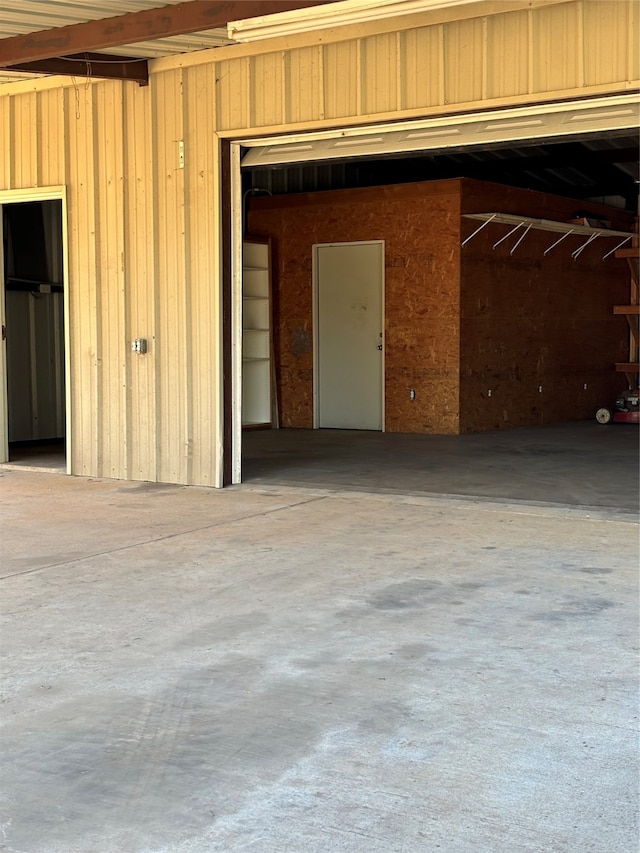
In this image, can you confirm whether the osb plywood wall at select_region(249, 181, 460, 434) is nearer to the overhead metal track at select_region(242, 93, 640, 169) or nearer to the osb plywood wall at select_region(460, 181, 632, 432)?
the osb plywood wall at select_region(460, 181, 632, 432)

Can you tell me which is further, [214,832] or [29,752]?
[29,752]

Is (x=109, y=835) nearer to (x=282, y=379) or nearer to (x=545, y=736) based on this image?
(x=545, y=736)

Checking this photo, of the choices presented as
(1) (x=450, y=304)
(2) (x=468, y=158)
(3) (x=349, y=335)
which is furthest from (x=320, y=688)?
(2) (x=468, y=158)

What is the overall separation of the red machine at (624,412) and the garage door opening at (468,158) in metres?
1.67

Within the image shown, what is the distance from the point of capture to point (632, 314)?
14.1 metres

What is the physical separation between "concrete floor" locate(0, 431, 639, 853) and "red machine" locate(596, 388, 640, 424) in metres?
7.71

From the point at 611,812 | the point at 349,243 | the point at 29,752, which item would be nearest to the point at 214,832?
the point at 29,752

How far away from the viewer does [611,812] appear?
238 cm

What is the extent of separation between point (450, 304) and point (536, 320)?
1940 millimetres

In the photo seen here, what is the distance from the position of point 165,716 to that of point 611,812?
4.39 feet

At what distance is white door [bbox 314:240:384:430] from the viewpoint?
41.2 feet

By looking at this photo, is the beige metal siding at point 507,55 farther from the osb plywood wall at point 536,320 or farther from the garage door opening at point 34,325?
the garage door opening at point 34,325

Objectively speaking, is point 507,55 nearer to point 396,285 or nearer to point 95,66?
point 95,66

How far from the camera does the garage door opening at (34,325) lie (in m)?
10.9
